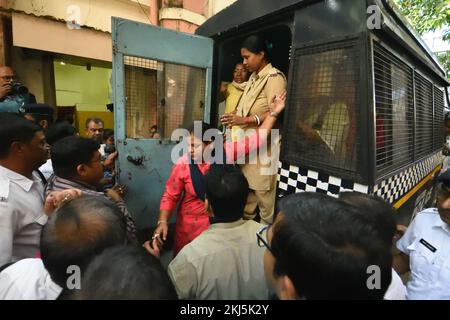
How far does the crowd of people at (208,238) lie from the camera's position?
0.82 m

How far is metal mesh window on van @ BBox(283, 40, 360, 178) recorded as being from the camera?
2078 millimetres

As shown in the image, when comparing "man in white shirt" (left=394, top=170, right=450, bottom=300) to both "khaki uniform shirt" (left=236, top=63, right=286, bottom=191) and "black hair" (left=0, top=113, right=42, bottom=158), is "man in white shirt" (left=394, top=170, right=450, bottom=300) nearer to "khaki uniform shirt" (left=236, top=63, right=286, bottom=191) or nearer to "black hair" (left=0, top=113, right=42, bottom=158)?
"khaki uniform shirt" (left=236, top=63, right=286, bottom=191)

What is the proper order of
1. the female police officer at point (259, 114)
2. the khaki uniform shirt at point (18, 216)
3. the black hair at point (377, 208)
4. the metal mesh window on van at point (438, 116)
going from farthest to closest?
1. the metal mesh window on van at point (438, 116)
2. the female police officer at point (259, 114)
3. the khaki uniform shirt at point (18, 216)
4. the black hair at point (377, 208)

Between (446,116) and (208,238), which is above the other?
(446,116)

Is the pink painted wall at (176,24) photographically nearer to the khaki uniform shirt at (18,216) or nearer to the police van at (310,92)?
the police van at (310,92)

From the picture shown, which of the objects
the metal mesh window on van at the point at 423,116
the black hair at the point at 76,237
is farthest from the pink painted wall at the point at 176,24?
the black hair at the point at 76,237

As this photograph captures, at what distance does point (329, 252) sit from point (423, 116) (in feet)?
13.3

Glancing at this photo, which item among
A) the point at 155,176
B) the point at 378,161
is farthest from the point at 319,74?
the point at 155,176

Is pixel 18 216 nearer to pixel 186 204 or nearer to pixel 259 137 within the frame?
pixel 186 204

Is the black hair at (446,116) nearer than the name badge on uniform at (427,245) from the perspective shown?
No

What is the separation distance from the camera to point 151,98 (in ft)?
10.6

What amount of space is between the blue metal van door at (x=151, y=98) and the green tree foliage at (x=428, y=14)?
4966 mm

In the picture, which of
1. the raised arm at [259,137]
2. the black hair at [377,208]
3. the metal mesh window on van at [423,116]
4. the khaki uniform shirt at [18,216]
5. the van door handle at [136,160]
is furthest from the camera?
the metal mesh window on van at [423,116]

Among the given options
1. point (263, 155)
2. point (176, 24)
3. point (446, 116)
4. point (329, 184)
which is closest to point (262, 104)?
point (263, 155)
